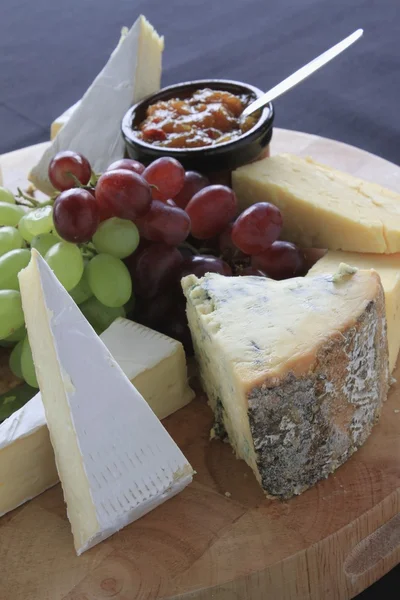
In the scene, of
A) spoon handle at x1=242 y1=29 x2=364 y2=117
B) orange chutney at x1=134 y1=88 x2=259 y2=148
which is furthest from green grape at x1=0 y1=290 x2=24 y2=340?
spoon handle at x1=242 y1=29 x2=364 y2=117

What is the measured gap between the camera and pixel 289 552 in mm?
907

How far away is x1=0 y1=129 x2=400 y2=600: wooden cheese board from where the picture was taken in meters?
0.89

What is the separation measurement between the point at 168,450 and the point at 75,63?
1.80 m

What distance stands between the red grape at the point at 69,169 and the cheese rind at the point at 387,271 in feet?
1.47

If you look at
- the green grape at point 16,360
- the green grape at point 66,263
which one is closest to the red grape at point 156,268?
the green grape at point 66,263

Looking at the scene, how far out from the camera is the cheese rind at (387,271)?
43.3 inches

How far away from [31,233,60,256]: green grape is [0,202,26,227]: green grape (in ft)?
0.38

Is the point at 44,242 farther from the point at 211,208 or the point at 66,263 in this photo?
the point at 211,208

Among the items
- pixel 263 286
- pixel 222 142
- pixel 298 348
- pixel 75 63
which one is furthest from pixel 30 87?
pixel 298 348

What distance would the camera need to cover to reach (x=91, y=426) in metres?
0.91

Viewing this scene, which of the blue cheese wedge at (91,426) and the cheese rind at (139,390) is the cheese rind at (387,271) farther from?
the blue cheese wedge at (91,426)

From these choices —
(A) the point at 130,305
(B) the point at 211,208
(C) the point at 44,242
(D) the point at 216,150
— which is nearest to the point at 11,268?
(C) the point at 44,242

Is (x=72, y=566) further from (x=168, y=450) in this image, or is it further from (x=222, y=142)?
(x=222, y=142)

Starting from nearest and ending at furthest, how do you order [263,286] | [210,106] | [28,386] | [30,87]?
[263,286], [28,386], [210,106], [30,87]
